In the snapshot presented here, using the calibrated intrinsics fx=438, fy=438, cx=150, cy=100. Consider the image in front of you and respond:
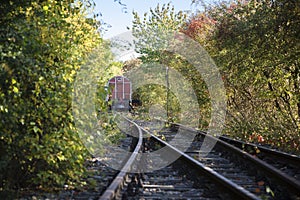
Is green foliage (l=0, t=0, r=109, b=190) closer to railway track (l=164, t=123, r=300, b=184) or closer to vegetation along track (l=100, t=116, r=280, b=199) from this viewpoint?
vegetation along track (l=100, t=116, r=280, b=199)

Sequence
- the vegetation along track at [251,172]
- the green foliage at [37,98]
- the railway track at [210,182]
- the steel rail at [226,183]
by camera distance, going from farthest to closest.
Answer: the vegetation along track at [251,172] → the railway track at [210,182] → the green foliage at [37,98] → the steel rail at [226,183]

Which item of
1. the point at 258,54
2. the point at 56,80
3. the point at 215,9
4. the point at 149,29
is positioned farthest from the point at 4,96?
the point at 149,29

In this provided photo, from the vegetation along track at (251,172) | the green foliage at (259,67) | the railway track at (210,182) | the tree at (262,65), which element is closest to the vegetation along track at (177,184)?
the railway track at (210,182)

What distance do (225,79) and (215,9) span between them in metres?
2.64

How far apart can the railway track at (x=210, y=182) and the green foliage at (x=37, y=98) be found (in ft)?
2.93

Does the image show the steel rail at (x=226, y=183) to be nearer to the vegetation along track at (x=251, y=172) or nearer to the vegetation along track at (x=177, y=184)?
the vegetation along track at (x=177, y=184)

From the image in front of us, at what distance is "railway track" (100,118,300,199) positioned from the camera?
5426mm

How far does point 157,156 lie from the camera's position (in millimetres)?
9914

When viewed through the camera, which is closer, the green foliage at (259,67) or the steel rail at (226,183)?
the steel rail at (226,183)

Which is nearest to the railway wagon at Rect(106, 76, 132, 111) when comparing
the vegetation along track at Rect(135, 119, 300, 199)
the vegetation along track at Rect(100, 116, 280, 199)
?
the vegetation along track at Rect(135, 119, 300, 199)

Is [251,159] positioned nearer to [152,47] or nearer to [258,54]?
[258,54]

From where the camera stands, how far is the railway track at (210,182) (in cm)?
543

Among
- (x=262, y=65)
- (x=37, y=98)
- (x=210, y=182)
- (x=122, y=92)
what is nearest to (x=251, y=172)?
(x=210, y=182)

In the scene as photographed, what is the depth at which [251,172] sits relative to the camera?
7285mm
